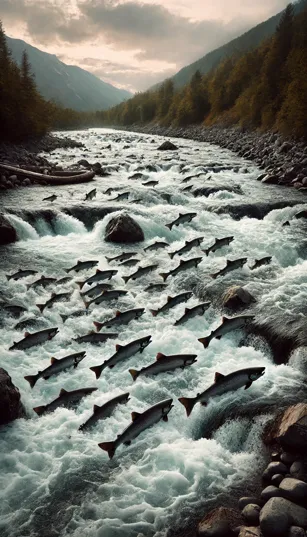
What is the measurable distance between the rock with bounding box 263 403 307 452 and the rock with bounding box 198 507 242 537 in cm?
151

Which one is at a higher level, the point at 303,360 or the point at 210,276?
the point at 210,276

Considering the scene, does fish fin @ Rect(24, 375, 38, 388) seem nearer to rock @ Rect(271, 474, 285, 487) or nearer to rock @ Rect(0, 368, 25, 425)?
rock @ Rect(0, 368, 25, 425)

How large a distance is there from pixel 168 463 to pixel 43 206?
17.2 m

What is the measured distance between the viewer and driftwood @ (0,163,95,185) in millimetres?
27500

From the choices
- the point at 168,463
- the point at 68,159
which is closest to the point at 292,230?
the point at 168,463

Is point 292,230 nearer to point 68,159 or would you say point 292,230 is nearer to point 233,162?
point 233,162

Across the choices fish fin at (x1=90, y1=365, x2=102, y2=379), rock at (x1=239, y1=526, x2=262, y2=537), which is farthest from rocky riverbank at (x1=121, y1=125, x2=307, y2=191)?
rock at (x1=239, y1=526, x2=262, y2=537)

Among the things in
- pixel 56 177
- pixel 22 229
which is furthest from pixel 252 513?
pixel 56 177

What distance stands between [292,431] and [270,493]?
1151mm

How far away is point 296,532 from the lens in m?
5.05

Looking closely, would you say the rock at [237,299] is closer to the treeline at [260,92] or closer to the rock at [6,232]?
the rock at [6,232]

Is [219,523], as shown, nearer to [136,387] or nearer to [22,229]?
[136,387]

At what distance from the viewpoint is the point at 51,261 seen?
629 inches

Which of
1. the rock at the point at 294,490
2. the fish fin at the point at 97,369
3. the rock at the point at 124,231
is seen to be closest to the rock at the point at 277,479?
the rock at the point at 294,490
